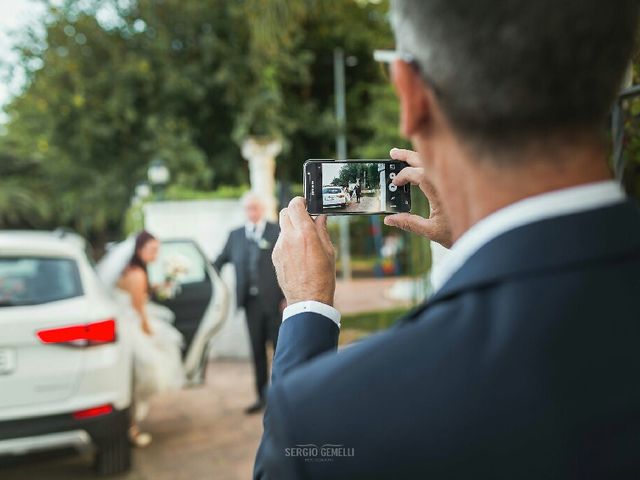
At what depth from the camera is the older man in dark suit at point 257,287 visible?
555cm

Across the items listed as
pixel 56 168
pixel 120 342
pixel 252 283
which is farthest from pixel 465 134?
pixel 56 168

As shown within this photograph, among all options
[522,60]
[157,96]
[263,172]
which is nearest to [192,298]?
[263,172]

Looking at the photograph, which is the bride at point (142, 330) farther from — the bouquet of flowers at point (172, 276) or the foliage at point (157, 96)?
the foliage at point (157, 96)

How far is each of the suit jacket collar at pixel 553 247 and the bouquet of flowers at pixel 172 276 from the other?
18.7 ft

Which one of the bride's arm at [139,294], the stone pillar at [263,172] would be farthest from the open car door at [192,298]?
the stone pillar at [263,172]

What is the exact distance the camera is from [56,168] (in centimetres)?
1675

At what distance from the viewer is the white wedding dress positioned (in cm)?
456

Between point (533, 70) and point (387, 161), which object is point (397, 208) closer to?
point (387, 161)

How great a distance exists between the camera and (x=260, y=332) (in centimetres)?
564

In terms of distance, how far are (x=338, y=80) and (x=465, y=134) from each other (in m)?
17.6

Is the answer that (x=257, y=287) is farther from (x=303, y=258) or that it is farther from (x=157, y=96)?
(x=157, y=96)

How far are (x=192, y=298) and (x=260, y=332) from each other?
976mm

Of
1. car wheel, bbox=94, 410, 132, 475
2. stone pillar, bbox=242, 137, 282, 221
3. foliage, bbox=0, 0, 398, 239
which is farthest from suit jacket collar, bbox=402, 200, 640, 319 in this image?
foliage, bbox=0, 0, 398, 239

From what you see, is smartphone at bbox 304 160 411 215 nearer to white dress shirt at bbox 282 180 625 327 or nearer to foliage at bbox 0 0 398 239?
white dress shirt at bbox 282 180 625 327
